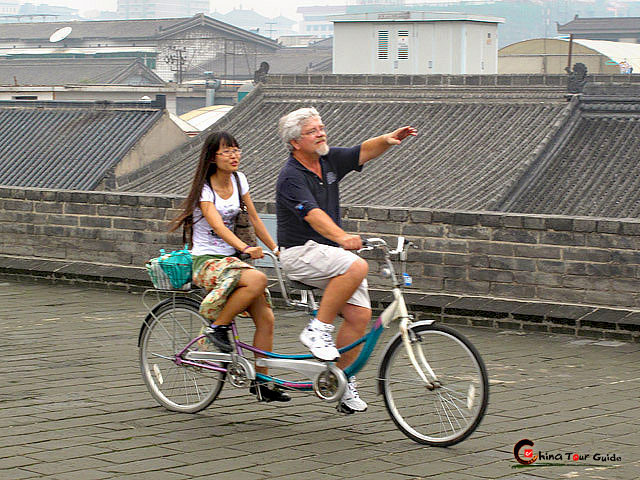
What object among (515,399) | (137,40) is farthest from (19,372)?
(137,40)

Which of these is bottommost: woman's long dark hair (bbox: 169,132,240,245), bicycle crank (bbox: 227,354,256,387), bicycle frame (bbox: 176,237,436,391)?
bicycle crank (bbox: 227,354,256,387)

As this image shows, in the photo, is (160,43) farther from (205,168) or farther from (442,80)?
(205,168)

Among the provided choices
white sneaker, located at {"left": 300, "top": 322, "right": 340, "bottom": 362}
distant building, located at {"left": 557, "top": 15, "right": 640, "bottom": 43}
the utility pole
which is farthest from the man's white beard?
distant building, located at {"left": 557, "top": 15, "right": 640, "bottom": 43}

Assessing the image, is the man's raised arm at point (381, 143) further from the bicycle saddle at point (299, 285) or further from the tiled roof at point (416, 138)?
the tiled roof at point (416, 138)

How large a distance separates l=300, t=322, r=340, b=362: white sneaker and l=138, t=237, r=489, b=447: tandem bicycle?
6cm

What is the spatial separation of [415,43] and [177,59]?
25261 mm

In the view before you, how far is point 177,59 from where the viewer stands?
75000 mm

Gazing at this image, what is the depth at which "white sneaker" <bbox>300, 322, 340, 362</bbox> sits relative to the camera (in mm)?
5859

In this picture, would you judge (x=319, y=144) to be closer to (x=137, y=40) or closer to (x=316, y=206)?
(x=316, y=206)

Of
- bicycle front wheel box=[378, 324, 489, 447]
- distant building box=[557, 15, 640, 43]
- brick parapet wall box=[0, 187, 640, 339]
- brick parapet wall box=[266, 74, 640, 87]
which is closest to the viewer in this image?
bicycle front wheel box=[378, 324, 489, 447]

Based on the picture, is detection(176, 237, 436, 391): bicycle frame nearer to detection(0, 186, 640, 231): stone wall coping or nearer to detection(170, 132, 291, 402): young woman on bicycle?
detection(170, 132, 291, 402): young woman on bicycle

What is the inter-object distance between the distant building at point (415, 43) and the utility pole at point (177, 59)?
20720 mm

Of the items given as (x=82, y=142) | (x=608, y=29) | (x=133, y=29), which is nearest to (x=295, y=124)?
(x=82, y=142)

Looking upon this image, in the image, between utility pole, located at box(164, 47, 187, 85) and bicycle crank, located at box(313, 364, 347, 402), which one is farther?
utility pole, located at box(164, 47, 187, 85)
